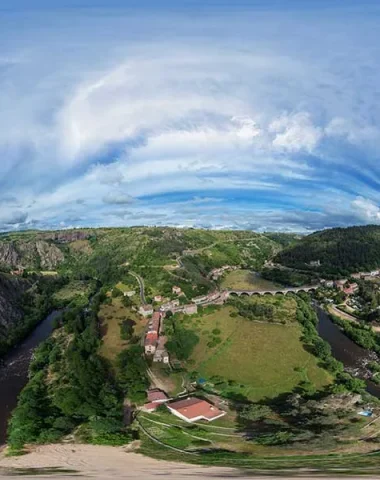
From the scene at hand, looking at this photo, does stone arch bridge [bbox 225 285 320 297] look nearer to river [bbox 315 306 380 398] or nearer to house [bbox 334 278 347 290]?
house [bbox 334 278 347 290]

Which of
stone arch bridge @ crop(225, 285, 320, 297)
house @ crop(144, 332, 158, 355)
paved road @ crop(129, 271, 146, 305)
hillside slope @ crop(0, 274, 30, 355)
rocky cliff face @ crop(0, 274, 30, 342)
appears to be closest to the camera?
house @ crop(144, 332, 158, 355)

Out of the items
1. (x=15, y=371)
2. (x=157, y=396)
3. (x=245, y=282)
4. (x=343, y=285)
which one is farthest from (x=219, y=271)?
(x=157, y=396)

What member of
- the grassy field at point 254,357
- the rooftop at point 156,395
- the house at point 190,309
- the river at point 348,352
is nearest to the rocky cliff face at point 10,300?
the house at point 190,309

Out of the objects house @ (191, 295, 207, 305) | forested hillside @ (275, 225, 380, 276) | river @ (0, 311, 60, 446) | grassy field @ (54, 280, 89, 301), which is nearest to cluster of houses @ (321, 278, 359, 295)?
forested hillside @ (275, 225, 380, 276)

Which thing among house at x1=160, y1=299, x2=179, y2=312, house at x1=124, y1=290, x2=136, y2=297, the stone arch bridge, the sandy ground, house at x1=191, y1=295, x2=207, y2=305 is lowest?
the sandy ground

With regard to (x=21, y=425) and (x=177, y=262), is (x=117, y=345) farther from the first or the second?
(x=177, y=262)
